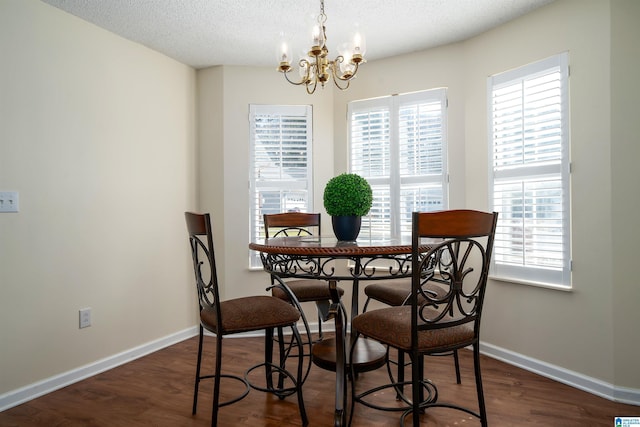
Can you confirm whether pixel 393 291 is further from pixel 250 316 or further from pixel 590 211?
pixel 590 211

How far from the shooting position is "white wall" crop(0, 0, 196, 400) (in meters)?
2.37

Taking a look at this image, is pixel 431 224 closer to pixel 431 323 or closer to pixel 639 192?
pixel 431 323

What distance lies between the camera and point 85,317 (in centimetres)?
274

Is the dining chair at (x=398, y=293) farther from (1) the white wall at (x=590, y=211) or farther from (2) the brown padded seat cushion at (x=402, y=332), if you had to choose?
(1) the white wall at (x=590, y=211)

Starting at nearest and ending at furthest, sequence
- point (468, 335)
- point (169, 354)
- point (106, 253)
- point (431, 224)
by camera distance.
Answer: point (431, 224)
point (468, 335)
point (106, 253)
point (169, 354)

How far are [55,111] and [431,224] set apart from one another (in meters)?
2.48

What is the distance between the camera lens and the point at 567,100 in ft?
8.32

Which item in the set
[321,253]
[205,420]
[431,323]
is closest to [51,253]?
[205,420]

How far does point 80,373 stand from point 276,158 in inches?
88.0

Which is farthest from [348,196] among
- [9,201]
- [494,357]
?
[9,201]

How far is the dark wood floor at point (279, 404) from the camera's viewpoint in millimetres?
2082

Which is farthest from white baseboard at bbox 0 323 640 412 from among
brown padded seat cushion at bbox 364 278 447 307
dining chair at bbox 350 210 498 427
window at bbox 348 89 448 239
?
window at bbox 348 89 448 239

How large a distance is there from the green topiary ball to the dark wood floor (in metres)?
1.10

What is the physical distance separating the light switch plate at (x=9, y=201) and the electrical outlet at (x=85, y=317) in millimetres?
805
